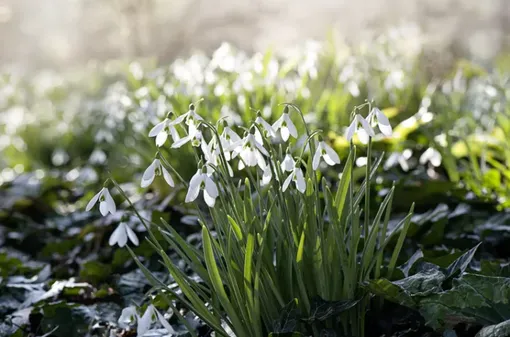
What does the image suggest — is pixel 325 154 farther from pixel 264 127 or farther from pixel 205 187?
pixel 205 187

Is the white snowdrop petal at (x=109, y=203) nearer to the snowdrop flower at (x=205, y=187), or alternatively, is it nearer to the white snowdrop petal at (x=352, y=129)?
the snowdrop flower at (x=205, y=187)

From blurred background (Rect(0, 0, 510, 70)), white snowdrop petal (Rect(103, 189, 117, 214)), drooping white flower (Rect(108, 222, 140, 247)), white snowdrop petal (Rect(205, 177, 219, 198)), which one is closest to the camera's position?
white snowdrop petal (Rect(205, 177, 219, 198))


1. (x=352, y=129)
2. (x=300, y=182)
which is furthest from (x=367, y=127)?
(x=300, y=182)

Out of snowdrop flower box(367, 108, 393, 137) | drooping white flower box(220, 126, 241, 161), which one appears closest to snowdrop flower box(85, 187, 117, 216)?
drooping white flower box(220, 126, 241, 161)

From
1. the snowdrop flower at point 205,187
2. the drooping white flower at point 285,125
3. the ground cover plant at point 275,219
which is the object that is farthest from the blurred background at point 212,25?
the snowdrop flower at point 205,187

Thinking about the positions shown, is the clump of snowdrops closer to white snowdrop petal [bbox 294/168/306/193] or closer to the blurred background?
white snowdrop petal [bbox 294/168/306/193]
